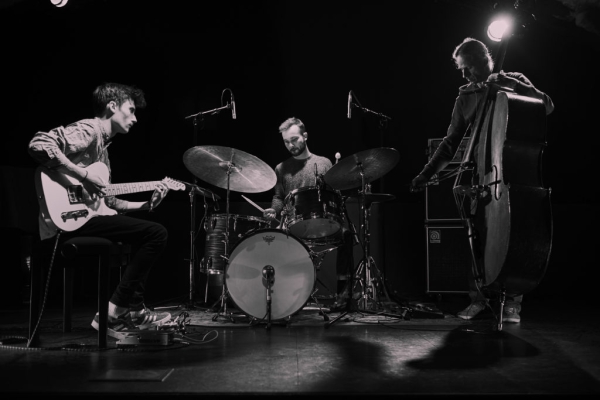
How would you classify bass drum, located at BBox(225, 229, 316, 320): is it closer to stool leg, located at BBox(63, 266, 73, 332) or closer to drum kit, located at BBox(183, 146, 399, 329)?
drum kit, located at BBox(183, 146, 399, 329)

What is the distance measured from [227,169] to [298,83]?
2.24 meters

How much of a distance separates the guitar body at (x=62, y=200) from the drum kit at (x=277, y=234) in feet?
3.34

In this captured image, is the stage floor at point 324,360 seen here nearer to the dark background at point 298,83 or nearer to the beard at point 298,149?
the beard at point 298,149

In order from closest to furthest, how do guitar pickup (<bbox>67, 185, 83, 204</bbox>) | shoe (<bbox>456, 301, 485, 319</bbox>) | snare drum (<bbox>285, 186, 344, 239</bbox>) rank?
guitar pickup (<bbox>67, 185, 83, 204</bbox>) → snare drum (<bbox>285, 186, 344, 239</bbox>) → shoe (<bbox>456, 301, 485, 319</bbox>)

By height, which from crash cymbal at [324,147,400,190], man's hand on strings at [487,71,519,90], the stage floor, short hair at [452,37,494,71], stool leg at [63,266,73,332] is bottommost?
the stage floor

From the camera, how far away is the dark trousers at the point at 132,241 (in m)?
3.32

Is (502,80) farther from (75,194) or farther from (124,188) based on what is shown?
(75,194)

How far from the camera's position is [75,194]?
3.22 m

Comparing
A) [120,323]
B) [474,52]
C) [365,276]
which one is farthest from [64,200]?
[474,52]

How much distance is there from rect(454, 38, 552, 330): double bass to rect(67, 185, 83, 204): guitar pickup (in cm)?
234

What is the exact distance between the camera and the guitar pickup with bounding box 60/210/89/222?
3.15 metres

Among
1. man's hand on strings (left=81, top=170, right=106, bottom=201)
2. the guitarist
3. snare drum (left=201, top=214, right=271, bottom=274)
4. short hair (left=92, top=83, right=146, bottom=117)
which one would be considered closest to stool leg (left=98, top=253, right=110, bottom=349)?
the guitarist

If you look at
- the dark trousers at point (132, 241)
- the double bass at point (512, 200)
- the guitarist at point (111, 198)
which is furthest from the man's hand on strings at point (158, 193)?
the double bass at point (512, 200)

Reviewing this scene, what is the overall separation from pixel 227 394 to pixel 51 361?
3.71ft
